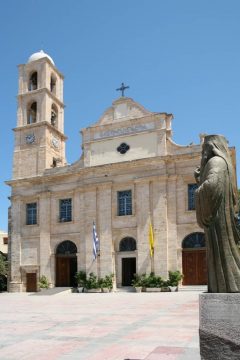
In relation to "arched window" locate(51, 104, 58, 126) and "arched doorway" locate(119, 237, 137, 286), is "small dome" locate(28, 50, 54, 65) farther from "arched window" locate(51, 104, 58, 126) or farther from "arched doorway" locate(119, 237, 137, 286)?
"arched doorway" locate(119, 237, 137, 286)

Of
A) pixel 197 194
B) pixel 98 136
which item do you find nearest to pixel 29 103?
pixel 98 136

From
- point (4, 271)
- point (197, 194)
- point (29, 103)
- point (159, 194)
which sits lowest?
point (4, 271)

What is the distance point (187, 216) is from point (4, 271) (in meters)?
16.3

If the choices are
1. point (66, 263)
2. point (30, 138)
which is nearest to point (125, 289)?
point (66, 263)

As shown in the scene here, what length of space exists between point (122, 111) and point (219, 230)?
2608cm

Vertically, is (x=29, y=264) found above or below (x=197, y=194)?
below

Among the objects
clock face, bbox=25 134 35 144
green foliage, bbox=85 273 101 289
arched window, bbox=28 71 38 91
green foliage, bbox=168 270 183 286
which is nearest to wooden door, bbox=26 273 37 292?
green foliage, bbox=85 273 101 289

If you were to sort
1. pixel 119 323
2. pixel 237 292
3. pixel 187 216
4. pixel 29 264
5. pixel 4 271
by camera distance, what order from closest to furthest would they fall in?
pixel 237 292 < pixel 119 323 < pixel 187 216 < pixel 29 264 < pixel 4 271

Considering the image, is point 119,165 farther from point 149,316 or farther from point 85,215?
point 149,316

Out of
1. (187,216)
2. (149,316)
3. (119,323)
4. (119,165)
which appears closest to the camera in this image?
(119,323)

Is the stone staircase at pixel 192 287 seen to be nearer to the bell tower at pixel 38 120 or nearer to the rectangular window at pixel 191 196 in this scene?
the rectangular window at pixel 191 196

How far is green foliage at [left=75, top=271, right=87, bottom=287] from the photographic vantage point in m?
28.6

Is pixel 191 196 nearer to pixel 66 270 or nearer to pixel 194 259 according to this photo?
pixel 194 259

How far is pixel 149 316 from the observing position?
42.1ft
